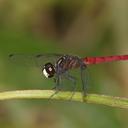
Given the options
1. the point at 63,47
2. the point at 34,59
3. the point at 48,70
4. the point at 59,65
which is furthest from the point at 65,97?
the point at 63,47

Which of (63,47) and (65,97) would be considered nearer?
(65,97)

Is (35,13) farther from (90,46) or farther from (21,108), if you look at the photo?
(21,108)

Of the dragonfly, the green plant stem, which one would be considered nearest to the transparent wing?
the dragonfly

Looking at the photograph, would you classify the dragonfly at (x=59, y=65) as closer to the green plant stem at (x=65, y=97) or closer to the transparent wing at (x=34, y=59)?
the transparent wing at (x=34, y=59)

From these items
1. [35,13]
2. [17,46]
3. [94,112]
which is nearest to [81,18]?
[35,13]

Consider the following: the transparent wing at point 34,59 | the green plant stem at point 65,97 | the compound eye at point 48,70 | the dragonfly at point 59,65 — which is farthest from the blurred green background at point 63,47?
the green plant stem at point 65,97

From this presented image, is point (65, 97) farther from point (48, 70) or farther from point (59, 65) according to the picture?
point (59, 65)
